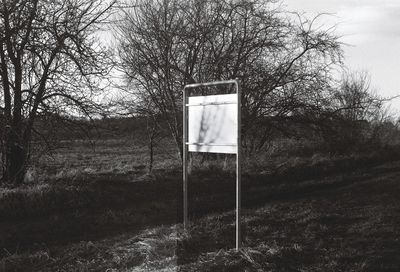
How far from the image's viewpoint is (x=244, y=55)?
14656 millimetres

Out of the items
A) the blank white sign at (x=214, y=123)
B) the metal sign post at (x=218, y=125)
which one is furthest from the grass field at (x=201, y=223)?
the blank white sign at (x=214, y=123)

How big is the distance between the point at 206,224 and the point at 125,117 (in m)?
7.52

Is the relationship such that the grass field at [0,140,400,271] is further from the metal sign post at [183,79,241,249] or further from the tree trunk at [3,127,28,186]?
the metal sign post at [183,79,241,249]

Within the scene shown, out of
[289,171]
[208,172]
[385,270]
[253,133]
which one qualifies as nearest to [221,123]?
[385,270]

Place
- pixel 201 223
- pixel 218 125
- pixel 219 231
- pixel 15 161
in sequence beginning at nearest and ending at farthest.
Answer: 1. pixel 218 125
2. pixel 219 231
3. pixel 201 223
4. pixel 15 161

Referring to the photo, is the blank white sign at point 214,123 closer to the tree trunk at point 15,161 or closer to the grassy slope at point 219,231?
the grassy slope at point 219,231

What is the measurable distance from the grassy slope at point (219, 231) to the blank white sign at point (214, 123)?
4.23 feet

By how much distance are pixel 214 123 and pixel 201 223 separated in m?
2.06

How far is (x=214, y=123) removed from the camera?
21.2 feet

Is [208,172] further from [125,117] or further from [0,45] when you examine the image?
[0,45]

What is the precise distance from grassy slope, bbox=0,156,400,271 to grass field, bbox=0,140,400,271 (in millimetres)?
17

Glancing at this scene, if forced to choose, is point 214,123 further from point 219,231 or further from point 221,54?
point 221,54

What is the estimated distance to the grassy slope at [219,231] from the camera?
5.59 meters

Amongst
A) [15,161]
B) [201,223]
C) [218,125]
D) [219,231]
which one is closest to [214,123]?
[218,125]
